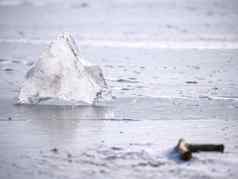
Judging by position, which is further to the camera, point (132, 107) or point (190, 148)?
point (132, 107)

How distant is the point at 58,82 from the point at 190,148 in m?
2.62

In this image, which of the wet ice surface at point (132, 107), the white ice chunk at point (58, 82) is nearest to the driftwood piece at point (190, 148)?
the wet ice surface at point (132, 107)

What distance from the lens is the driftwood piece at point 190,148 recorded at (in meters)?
5.86

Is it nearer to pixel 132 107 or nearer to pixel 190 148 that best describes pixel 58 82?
pixel 132 107

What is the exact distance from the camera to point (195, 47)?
13383 millimetres

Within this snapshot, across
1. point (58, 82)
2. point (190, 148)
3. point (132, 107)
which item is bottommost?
point (190, 148)

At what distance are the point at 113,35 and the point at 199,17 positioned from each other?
3.63 metres

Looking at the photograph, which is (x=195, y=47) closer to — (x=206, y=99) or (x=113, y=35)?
(x=113, y=35)

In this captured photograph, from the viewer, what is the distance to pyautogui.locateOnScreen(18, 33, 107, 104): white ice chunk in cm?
814

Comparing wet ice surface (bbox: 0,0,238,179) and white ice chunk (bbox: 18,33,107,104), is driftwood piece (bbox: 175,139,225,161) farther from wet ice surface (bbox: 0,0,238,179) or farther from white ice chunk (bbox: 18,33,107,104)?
white ice chunk (bbox: 18,33,107,104)


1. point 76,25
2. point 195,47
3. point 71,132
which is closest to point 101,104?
point 71,132

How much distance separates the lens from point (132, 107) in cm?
811

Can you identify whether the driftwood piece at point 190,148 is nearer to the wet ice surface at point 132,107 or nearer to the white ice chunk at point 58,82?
the wet ice surface at point 132,107

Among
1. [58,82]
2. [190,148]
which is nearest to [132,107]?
[58,82]
